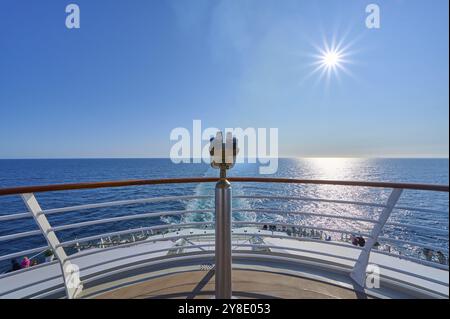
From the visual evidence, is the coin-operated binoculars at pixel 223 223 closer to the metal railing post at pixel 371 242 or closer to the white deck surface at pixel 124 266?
the white deck surface at pixel 124 266

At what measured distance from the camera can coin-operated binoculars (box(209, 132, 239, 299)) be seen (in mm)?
862

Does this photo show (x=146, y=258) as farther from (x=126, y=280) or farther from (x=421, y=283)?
(x=421, y=283)

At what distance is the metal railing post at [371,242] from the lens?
1.17m

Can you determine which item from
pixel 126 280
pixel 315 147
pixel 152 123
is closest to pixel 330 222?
pixel 315 147

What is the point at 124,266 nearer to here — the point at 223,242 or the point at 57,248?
the point at 57,248

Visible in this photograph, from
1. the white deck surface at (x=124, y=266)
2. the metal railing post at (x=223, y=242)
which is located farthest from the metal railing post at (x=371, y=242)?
the metal railing post at (x=223, y=242)

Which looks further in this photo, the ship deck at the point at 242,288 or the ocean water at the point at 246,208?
the ocean water at the point at 246,208

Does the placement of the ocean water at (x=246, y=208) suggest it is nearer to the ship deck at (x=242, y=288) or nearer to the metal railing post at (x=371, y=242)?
the metal railing post at (x=371, y=242)

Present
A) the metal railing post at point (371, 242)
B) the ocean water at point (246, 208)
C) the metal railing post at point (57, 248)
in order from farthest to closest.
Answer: the ocean water at point (246, 208) < the metal railing post at point (371, 242) < the metal railing post at point (57, 248)

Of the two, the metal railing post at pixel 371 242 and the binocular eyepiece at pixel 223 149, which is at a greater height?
the binocular eyepiece at pixel 223 149

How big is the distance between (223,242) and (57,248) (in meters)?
0.98

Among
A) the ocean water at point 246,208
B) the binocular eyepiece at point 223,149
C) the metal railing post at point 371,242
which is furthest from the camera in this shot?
the ocean water at point 246,208

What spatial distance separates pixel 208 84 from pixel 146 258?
3.88 m

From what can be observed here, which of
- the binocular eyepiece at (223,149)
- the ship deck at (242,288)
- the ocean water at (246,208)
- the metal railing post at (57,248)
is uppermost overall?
the ocean water at (246,208)
